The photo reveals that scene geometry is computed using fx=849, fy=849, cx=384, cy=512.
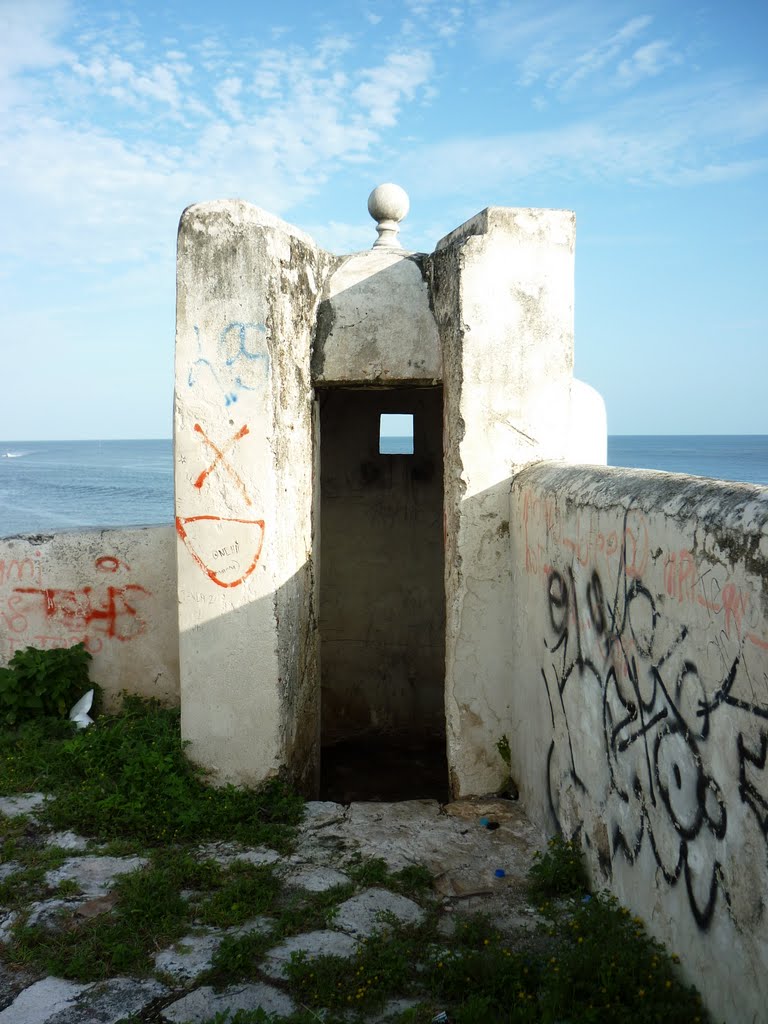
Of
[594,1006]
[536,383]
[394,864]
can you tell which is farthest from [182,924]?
[536,383]

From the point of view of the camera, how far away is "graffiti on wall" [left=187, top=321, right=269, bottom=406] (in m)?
5.07

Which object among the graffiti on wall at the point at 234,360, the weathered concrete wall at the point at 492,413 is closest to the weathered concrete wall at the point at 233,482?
the graffiti on wall at the point at 234,360

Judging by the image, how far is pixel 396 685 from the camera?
28.6 feet

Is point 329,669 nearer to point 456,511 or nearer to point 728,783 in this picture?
point 456,511

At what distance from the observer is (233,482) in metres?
5.11

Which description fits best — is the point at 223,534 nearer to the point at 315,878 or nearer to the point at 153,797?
the point at 153,797

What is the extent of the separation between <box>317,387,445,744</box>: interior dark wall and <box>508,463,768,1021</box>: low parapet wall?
12.9 feet

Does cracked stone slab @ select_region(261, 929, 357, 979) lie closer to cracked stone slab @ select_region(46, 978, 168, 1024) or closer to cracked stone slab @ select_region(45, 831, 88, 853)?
cracked stone slab @ select_region(46, 978, 168, 1024)

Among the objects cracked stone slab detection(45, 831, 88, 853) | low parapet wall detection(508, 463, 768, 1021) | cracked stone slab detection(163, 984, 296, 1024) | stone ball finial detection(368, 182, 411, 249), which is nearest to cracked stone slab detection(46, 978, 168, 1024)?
cracked stone slab detection(163, 984, 296, 1024)

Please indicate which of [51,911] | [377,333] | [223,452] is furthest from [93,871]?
[377,333]

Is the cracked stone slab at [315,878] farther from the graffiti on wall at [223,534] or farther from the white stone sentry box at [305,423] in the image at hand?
the graffiti on wall at [223,534]

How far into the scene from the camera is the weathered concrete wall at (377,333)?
5660mm

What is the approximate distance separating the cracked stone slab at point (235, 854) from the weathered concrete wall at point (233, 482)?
2.10 ft

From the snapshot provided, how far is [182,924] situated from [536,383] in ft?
11.7
